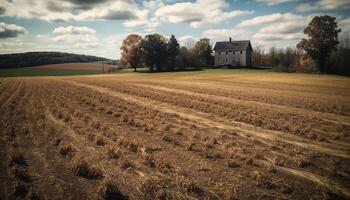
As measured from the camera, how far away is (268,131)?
1035 cm

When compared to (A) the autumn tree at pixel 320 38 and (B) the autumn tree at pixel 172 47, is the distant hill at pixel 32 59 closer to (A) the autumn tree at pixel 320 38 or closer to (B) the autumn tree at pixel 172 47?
(B) the autumn tree at pixel 172 47

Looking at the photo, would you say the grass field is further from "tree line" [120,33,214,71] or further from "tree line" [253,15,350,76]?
"tree line" [253,15,350,76]

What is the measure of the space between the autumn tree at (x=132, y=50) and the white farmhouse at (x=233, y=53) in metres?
35.9

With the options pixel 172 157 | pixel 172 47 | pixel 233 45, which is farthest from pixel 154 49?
pixel 172 157

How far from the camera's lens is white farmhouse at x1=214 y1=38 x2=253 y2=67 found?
9619cm

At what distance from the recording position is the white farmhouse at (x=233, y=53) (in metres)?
96.2

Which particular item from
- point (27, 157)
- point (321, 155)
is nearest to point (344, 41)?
point (321, 155)

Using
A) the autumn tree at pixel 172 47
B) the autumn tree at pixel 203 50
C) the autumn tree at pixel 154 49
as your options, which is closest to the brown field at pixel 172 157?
the autumn tree at pixel 154 49

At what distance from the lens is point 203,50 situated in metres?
97.1

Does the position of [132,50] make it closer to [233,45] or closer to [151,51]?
[151,51]

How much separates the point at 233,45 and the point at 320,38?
1500 inches

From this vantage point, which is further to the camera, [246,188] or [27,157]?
[27,157]

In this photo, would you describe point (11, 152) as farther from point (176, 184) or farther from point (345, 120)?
point (345, 120)

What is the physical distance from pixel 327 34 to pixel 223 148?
72.0 metres
